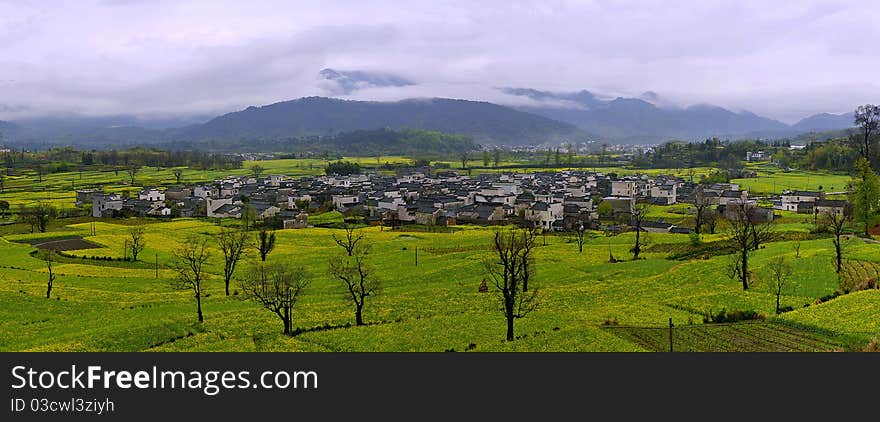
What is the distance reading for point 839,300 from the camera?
28.8 m

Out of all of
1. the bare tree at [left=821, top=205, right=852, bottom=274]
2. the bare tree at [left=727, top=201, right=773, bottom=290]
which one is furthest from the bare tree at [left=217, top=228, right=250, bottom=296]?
the bare tree at [left=821, top=205, right=852, bottom=274]

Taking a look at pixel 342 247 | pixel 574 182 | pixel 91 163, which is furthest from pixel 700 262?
pixel 91 163

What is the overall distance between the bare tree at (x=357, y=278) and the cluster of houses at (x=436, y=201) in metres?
26.9

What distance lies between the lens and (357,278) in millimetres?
40531

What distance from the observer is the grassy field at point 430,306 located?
25312mm

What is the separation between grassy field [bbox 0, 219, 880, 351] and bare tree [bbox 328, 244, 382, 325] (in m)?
0.67

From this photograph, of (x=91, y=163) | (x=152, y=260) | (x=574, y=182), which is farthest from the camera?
(x=91, y=163)

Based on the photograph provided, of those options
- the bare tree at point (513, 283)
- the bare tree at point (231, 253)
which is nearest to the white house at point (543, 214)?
the bare tree at point (513, 283)

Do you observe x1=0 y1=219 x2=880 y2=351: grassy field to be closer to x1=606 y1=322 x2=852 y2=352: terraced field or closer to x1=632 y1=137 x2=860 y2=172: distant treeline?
x1=606 y1=322 x2=852 y2=352: terraced field

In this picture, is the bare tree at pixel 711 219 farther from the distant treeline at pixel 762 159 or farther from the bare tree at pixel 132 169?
the bare tree at pixel 132 169

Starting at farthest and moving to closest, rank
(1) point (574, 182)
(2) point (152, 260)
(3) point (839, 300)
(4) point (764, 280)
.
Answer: (1) point (574, 182) → (2) point (152, 260) → (4) point (764, 280) → (3) point (839, 300)

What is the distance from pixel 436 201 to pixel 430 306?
55.7 meters

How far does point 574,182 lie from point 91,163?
122615 millimetres

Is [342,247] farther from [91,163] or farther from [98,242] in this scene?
[91,163]
